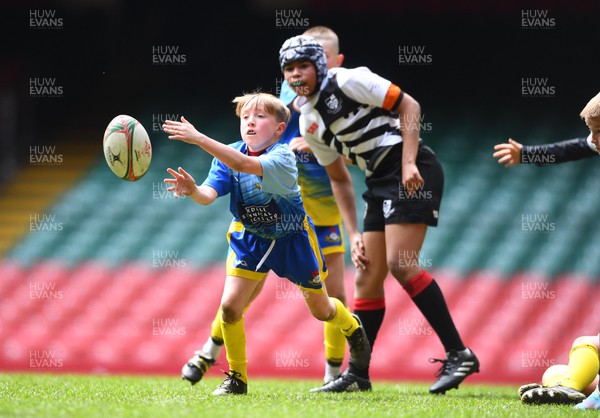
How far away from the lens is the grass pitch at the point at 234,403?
3.36m

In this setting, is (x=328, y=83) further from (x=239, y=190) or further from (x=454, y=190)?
(x=454, y=190)

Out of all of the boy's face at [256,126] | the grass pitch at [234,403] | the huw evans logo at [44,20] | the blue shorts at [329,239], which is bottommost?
the grass pitch at [234,403]

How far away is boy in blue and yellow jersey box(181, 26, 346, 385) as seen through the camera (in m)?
5.13

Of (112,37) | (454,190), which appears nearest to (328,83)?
(454,190)

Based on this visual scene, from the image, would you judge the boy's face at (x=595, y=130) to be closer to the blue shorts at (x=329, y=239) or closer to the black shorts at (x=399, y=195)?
the black shorts at (x=399, y=195)

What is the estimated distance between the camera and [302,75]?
4703 millimetres

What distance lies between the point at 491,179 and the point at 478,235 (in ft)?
3.78

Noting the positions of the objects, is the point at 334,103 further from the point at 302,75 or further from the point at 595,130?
the point at 595,130

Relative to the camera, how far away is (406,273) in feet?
15.4

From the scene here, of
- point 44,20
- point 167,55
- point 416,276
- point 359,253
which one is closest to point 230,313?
point 359,253

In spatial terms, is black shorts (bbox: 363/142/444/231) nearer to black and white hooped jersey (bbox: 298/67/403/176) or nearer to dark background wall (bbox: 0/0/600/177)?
black and white hooped jersey (bbox: 298/67/403/176)

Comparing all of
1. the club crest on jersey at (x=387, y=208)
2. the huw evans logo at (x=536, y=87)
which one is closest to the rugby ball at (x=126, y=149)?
the club crest on jersey at (x=387, y=208)

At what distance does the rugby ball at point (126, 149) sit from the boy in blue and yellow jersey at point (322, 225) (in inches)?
51.8

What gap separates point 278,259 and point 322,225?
1081 mm
